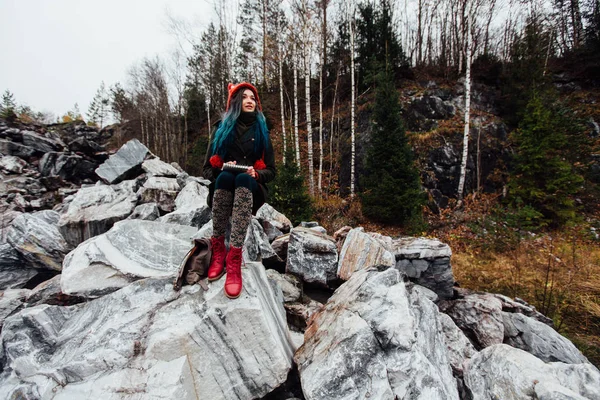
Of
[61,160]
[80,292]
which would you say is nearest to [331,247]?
[80,292]

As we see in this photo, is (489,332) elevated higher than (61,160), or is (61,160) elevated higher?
(61,160)

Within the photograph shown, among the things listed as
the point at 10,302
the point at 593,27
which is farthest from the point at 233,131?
the point at 593,27

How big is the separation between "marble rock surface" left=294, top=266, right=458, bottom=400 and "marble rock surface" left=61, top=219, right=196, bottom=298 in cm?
184

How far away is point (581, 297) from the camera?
4.23 metres

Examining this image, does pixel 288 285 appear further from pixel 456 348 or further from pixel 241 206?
pixel 456 348

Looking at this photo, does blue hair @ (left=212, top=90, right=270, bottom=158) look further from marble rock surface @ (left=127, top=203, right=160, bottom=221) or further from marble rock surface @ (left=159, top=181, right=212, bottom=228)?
marble rock surface @ (left=127, top=203, right=160, bottom=221)

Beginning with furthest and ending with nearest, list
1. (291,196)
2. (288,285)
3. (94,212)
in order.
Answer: (291,196)
(94,212)
(288,285)

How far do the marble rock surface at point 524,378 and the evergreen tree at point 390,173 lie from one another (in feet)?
21.8

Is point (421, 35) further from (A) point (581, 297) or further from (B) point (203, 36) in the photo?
(A) point (581, 297)

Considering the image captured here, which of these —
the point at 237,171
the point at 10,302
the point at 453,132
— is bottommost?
the point at 10,302

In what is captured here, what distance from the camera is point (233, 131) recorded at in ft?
8.57

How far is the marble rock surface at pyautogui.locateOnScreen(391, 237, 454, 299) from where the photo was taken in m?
4.07

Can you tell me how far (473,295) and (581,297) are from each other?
6.60 ft

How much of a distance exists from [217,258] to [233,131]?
1340 mm
